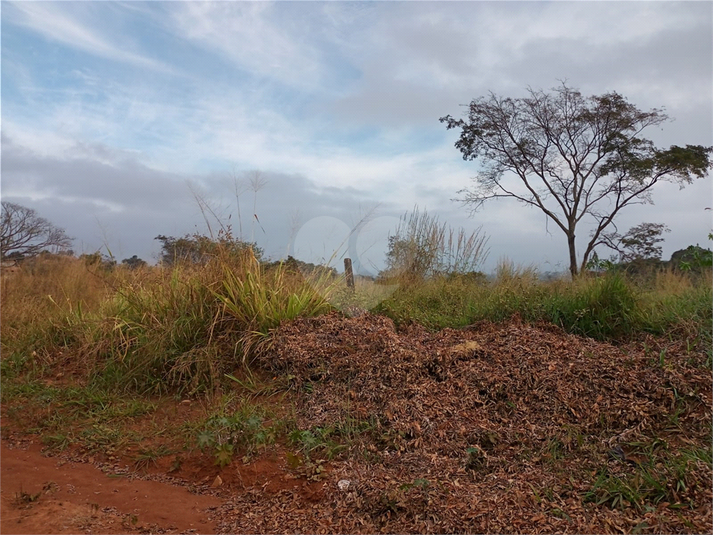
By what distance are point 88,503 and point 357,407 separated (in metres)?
Answer: 1.59

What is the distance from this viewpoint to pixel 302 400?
408cm

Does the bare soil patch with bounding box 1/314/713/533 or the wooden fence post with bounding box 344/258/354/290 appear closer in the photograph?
the bare soil patch with bounding box 1/314/713/533

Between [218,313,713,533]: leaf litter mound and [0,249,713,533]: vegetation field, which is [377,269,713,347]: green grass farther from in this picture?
[218,313,713,533]: leaf litter mound

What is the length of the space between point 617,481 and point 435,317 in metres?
3.13

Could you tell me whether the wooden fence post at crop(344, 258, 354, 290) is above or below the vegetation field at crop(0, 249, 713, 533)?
above

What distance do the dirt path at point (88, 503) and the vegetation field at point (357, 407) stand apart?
0.02m

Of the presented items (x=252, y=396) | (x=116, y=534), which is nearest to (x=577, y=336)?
(x=252, y=396)

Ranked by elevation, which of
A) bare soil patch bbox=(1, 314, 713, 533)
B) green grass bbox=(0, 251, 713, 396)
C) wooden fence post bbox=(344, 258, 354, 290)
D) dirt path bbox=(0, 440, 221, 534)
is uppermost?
wooden fence post bbox=(344, 258, 354, 290)

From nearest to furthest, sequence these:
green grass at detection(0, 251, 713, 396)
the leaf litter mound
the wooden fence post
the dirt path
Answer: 1. the leaf litter mound
2. the dirt path
3. green grass at detection(0, 251, 713, 396)
4. the wooden fence post

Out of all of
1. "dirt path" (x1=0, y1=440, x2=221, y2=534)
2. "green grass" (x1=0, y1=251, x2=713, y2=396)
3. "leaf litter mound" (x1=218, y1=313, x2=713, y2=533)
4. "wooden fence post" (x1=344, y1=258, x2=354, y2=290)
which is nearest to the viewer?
"leaf litter mound" (x1=218, y1=313, x2=713, y2=533)

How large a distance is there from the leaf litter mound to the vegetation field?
0.04 ft

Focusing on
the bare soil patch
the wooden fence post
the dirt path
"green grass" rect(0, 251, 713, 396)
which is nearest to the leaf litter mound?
the bare soil patch

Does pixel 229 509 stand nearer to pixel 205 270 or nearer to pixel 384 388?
pixel 384 388

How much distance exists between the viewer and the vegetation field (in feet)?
8.96
